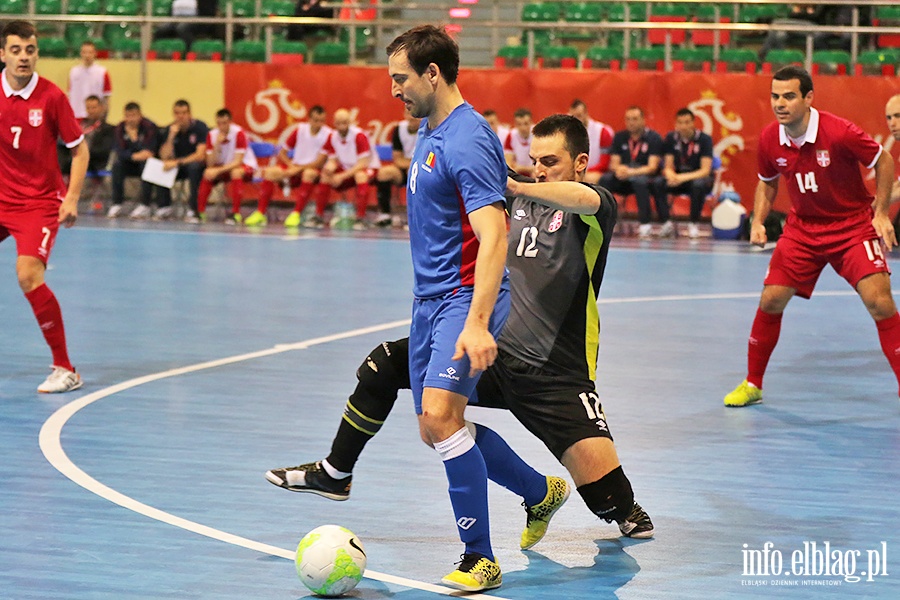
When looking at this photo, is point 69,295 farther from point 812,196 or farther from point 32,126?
point 812,196

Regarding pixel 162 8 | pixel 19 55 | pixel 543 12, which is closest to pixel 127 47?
pixel 162 8

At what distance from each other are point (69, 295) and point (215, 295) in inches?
53.0

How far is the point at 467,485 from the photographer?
4.81m

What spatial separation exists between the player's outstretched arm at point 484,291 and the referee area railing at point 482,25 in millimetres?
15712

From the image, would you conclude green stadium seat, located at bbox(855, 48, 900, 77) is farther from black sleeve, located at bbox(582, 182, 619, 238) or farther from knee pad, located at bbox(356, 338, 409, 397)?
knee pad, located at bbox(356, 338, 409, 397)

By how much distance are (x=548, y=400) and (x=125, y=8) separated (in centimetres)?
1926

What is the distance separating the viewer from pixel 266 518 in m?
5.74

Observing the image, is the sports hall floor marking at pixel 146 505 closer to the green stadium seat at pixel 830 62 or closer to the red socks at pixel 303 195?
the red socks at pixel 303 195

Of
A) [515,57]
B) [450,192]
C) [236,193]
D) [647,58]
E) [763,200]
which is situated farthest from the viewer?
[515,57]

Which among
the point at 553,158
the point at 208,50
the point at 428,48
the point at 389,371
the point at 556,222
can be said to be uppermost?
the point at 208,50

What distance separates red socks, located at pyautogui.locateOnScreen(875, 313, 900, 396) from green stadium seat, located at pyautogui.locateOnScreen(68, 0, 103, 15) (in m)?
18.3

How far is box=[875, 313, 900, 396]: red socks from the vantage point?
27.0ft

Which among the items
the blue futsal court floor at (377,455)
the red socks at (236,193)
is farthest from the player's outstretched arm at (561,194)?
the red socks at (236,193)

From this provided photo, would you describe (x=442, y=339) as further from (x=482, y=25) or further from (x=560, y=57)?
(x=560, y=57)
